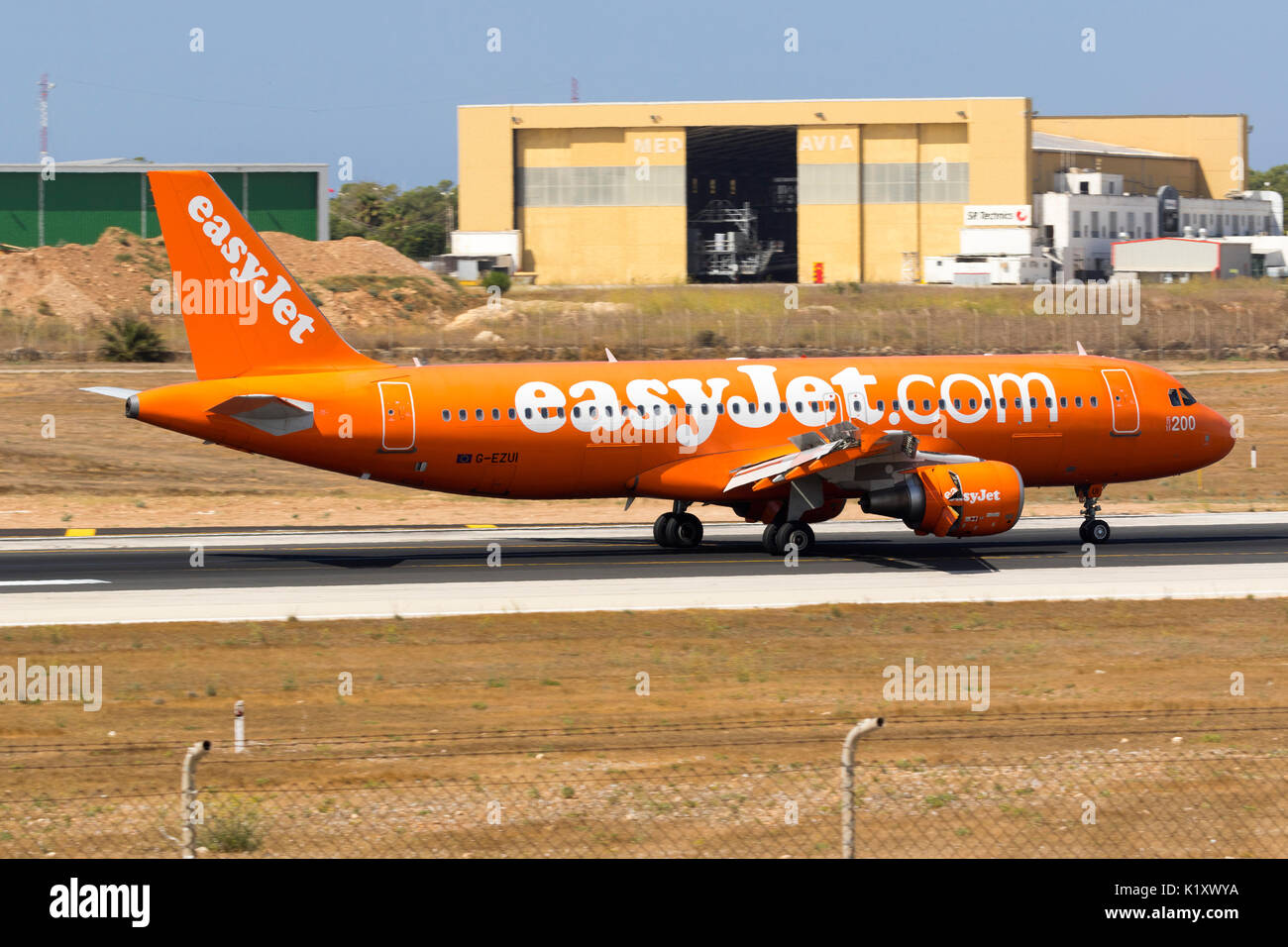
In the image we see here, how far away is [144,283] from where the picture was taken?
10269 cm

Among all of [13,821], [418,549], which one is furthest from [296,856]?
[418,549]

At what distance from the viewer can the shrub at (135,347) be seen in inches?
3187

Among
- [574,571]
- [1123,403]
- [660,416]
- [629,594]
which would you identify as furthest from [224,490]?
[1123,403]

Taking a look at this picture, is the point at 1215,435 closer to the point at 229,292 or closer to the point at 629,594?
the point at 629,594

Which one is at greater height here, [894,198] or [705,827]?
[894,198]

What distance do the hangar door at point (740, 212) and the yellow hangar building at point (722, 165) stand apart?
1.06ft

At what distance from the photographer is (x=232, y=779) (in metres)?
18.3

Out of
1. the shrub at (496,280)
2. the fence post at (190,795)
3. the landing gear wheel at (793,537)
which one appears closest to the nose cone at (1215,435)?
the landing gear wheel at (793,537)

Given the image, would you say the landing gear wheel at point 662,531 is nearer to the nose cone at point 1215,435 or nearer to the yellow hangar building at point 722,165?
the nose cone at point 1215,435

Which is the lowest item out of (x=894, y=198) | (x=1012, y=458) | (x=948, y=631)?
(x=948, y=631)

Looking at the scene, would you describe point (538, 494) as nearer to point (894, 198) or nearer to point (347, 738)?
point (347, 738)

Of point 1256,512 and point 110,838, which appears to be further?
point 1256,512

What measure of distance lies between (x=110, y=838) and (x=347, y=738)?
16.6 feet

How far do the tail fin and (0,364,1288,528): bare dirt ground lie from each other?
1150 cm
